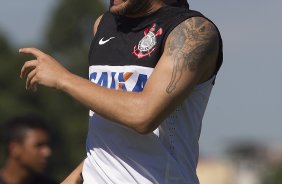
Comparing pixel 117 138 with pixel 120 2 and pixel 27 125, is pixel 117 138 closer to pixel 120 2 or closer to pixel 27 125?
pixel 120 2

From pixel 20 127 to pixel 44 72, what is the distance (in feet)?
13.7

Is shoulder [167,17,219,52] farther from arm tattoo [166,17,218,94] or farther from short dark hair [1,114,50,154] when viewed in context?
short dark hair [1,114,50,154]

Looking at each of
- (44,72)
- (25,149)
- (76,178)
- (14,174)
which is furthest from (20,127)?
(44,72)

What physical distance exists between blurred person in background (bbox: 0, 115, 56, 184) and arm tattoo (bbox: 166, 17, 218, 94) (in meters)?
4.28

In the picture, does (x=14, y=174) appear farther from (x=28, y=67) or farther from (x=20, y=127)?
(x=28, y=67)

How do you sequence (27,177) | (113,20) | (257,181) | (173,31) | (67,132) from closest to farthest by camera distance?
(173,31)
(113,20)
(27,177)
(67,132)
(257,181)

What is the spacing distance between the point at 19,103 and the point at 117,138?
57.0 m

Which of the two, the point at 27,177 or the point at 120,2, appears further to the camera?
the point at 27,177

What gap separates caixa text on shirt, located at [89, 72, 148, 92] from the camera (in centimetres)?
706

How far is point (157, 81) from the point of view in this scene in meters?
6.89

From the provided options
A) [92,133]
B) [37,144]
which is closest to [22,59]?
[37,144]

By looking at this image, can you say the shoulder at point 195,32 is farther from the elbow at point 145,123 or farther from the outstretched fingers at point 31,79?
the outstretched fingers at point 31,79

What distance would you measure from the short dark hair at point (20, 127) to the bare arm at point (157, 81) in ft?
13.3

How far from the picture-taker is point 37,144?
11102 mm
